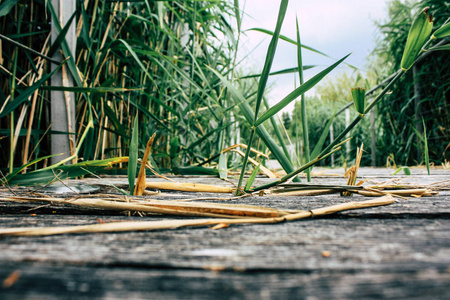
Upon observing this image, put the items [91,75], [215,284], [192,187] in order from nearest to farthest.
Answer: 1. [215,284]
2. [192,187]
3. [91,75]

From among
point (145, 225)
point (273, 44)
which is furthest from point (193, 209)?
point (273, 44)

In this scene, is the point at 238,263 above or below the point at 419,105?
below

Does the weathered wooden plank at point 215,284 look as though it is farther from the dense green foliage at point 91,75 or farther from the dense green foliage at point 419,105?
the dense green foliage at point 419,105

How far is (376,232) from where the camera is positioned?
30 cm

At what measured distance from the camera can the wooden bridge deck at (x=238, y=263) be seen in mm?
173

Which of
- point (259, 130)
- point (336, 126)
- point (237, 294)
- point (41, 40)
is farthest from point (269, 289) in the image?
point (336, 126)

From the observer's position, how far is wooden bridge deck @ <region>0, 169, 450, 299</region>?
0.17 metres

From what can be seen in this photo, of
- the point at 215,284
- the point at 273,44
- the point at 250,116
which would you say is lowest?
the point at 215,284

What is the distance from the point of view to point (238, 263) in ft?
0.69

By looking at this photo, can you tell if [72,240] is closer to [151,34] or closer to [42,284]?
[42,284]

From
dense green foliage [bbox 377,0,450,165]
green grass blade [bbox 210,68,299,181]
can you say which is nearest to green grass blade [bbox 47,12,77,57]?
green grass blade [bbox 210,68,299,181]

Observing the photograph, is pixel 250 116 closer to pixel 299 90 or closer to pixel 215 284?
pixel 299 90

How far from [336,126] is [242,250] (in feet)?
29.3

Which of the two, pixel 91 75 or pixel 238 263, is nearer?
pixel 238 263
